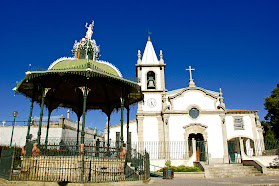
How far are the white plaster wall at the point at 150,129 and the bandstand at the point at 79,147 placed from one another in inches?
286

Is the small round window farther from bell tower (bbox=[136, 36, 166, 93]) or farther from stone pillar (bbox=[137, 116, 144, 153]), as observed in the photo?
stone pillar (bbox=[137, 116, 144, 153])

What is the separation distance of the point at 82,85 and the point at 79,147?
380cm

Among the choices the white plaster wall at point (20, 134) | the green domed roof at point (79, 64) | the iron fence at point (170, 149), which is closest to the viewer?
the green domed roof at point (79, 64)

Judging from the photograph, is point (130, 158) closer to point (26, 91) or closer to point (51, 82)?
point (51, 82)

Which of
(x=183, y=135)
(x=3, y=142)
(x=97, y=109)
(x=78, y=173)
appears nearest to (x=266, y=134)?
(x=183, y=135)

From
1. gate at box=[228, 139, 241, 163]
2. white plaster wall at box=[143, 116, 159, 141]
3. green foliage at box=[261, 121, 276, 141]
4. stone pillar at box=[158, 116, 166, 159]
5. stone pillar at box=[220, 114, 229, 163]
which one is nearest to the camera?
stone pillar at box=[158, 116, 166, 159]

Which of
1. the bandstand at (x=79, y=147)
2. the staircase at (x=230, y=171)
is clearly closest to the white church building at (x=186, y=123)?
the staircase at (x=230, y=171)

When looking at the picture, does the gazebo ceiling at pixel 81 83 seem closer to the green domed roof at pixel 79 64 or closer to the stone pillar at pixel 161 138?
the green domed roof at pixel 79 64

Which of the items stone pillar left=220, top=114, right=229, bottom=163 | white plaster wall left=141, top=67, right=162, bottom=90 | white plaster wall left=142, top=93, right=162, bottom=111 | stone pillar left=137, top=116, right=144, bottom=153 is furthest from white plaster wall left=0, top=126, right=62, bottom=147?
stone pillar left=220, top=114, right=229, bottom=163

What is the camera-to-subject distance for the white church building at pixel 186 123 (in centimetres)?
2244

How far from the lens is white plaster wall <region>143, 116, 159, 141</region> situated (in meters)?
23.3

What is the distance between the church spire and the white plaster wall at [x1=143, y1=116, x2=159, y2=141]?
6.94m

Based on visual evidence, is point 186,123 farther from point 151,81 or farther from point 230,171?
point 230,171

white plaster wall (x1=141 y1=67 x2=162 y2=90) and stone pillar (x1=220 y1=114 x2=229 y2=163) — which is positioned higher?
white plaster wall (x1=141 y1=67 x2=162 y2=90)
